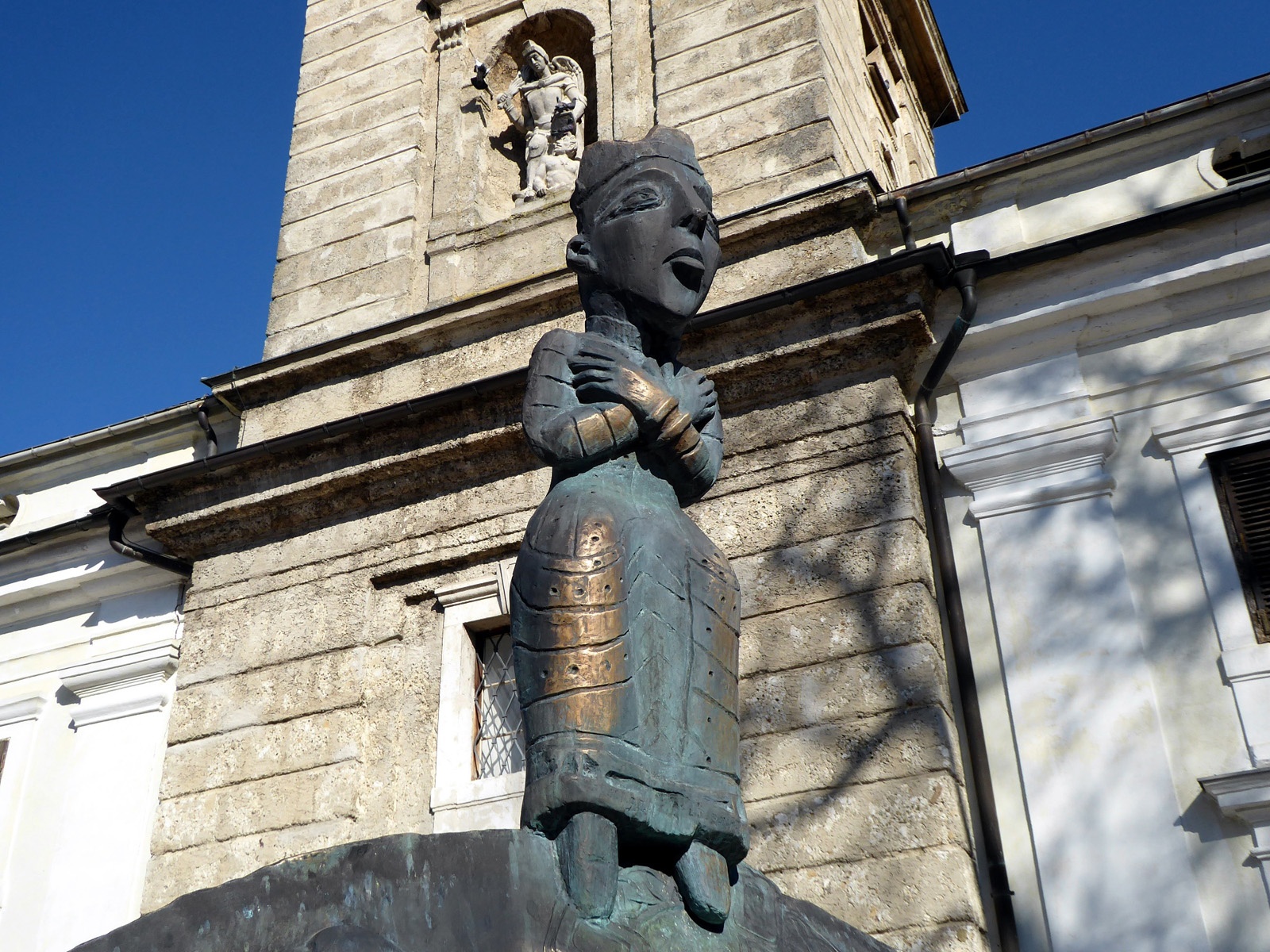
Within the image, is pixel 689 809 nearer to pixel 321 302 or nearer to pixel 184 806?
pixel 184 806

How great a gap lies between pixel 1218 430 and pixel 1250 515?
479 millimetres

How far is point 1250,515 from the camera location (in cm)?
721

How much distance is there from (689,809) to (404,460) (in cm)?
582

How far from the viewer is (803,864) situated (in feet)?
21.9

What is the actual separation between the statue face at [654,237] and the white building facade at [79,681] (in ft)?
20.4

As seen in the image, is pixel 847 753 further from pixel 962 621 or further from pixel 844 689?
pixel 962 621

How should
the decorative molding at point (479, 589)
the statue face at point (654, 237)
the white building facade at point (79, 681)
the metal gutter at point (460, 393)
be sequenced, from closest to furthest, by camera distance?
the statue face at point (654, 237) → the metal gutter at point (460, 393) → the decorative molding at point (479, 589) → the white building facade at point (79, 681)

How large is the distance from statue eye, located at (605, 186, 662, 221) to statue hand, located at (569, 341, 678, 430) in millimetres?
381

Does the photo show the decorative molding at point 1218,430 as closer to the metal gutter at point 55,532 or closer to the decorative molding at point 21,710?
the metal gutter at point 55,532

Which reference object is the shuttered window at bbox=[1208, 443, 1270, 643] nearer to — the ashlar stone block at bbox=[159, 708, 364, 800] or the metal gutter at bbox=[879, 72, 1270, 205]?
the metal gutter at bbox=[879, 72, 1270, 205]

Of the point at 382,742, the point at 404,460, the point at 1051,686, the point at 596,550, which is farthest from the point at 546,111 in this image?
the point at 596,550

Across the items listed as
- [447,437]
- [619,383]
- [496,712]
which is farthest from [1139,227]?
[619,383]

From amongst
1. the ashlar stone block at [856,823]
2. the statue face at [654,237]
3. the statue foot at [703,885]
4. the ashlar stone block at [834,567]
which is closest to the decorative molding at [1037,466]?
the ashlar stone block at [834,567]

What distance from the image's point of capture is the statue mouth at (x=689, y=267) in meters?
3.94
